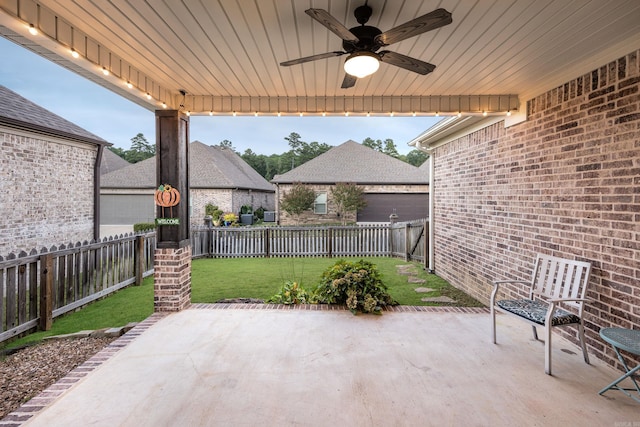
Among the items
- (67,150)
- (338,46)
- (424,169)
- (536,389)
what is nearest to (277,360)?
(536,389)

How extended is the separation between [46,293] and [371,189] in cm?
1330

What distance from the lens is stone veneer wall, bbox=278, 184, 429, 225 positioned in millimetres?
15664

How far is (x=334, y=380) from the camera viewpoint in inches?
104

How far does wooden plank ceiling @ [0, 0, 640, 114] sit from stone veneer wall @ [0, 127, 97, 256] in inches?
198

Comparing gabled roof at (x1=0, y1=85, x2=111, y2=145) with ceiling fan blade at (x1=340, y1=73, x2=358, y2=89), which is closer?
ceiling fan blade at (x1=340, y1=73, x2=358, y2=89)

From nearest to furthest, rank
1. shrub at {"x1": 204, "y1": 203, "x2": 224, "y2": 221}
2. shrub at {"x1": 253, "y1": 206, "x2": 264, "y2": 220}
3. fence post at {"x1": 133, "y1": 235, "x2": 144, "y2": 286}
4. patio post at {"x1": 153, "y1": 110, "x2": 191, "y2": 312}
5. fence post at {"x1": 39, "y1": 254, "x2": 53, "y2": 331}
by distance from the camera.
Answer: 1. fence post at {"x1": 39, "y1": 254, "x2": 53, "y2": 331}
2. patio post at {"x1": 153, "y1": 110, "x2": 191, "y2": 312}
3. fence post at {"x1": 133, "y1": 235, "x2": 144, "y2": 286}
4. shrub at {"x1": 204, "y1": 203, "x2": 224, "y2": 221}
5. shrub at {"x1": 253, "y1": 206, "x2": 264, "y2": 220}

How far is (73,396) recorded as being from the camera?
2.42 meters

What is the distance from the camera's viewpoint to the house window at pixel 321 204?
631 inches

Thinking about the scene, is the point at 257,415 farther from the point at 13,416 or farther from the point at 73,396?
the point at 13,416

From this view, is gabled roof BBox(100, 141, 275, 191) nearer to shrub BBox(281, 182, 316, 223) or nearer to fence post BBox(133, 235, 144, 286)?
shrub BBox(281, 182, 316, 223)

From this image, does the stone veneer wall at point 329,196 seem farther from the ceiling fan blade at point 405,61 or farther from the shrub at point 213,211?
the ceiling fan blade at point 405,61

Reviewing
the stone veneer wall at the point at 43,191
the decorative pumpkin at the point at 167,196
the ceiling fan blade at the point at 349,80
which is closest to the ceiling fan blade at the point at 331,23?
the ceiling fan blade at the point at 349,80

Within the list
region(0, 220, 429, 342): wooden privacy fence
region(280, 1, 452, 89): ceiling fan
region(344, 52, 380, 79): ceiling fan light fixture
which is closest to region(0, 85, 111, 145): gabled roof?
region(0, 220, 429, 342): wooden privacy fence

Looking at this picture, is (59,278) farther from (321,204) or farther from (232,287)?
(321,204)
